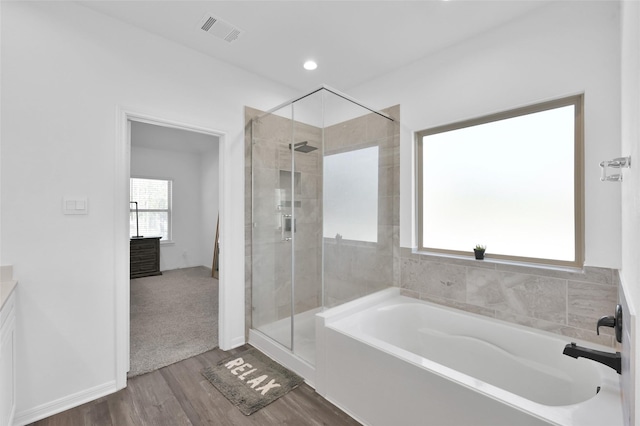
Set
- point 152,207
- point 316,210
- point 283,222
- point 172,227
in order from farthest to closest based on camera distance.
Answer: point 172,227, point 152,207, point 283,222, point 316,210

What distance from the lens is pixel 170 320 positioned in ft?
11.3

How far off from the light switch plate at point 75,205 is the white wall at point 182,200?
4.17 m

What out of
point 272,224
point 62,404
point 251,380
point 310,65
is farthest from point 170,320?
point 310,65

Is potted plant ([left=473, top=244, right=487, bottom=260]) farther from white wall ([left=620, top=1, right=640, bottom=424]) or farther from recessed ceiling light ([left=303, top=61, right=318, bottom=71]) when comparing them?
recessed ceiling light ([left=303, top=61, right=318, bottom=71])

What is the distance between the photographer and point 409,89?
2.83 m

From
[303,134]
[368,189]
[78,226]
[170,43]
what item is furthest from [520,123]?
[78,226]

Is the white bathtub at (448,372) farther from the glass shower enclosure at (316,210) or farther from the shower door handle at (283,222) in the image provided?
the shower door handle at (283,222)

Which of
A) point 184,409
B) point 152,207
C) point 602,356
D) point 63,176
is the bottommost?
point 184,409

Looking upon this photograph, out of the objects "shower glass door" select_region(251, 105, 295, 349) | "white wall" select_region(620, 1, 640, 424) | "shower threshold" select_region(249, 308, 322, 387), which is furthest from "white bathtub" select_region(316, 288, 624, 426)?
"shower glass door" select_region(251, 105, 295, 349)

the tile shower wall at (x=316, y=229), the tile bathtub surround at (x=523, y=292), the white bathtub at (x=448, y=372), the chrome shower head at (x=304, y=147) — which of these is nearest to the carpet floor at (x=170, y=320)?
the tile shower wall at (x=316, y=229)

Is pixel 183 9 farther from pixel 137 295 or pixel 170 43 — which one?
pixel 137 295

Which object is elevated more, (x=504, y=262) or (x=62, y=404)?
(x=504, y=262)

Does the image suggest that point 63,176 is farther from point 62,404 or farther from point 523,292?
point 523,292

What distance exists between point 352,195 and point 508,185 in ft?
4.19
